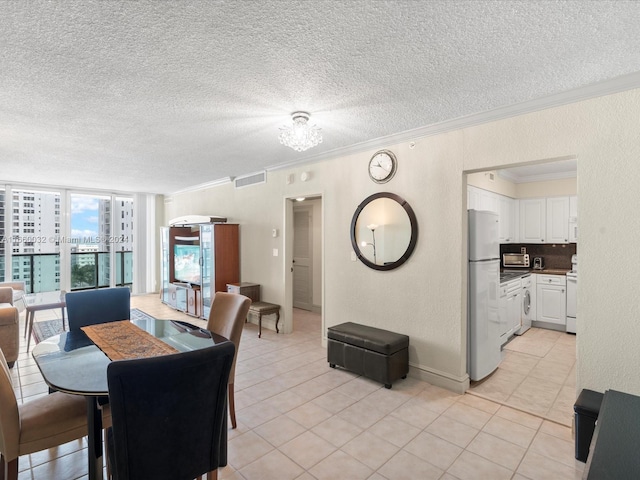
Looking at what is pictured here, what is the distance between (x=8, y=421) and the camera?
1.57 m

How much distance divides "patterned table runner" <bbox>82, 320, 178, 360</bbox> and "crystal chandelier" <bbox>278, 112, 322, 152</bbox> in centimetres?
186

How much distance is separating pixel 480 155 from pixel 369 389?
2.40m

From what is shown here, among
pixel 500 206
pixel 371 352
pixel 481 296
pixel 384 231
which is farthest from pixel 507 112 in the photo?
pixel 500 206

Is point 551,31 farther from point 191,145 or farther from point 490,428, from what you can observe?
point 191,145

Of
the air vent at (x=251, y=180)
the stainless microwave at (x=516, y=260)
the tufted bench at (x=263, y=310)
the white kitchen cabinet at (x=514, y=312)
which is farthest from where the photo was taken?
the stainless microwave at (x=516, y=260)

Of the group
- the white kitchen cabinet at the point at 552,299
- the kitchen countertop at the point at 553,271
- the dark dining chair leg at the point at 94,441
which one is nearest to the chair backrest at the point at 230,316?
the dark dining chair leg at the point at 94,441

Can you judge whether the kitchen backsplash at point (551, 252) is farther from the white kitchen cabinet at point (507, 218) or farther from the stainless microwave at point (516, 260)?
the white kitchen cabinet at point (507, 218)

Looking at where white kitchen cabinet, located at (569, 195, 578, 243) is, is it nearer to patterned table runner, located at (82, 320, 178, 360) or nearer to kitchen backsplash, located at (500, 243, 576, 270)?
kitchen backsplash, located at (500, 243, 576, 270)

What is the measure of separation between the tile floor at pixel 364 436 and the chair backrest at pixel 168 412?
0.68 meters

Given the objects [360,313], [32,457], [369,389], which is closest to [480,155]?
[360,313]

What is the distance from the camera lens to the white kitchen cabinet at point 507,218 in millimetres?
5037

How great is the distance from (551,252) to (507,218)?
1038mm

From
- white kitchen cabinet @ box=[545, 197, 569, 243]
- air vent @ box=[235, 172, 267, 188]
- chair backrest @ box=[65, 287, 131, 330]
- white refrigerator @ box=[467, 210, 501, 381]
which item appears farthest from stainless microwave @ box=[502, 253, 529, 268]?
chair backrest @ box=[65, 287, 131, 330]

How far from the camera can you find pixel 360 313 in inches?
152
